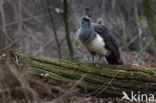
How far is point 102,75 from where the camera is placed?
→ 6.04m

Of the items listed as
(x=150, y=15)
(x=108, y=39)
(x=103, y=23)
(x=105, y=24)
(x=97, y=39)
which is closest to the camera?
(x=97, y=39)

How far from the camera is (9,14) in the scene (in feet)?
52.9

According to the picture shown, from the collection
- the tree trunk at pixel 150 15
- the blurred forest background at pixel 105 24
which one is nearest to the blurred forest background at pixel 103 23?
the blurred forest background at pixel 105 24

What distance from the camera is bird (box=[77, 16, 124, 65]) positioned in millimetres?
6668

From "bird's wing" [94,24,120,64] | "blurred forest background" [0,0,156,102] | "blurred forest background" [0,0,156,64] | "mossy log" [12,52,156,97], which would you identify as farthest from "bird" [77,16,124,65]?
"blurred forest background" [0,0,156,102]

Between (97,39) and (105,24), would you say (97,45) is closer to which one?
(97,39)

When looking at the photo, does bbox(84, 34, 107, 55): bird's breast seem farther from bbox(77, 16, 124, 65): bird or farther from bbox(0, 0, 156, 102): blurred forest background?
bbox(0, 0, 156, 102): blurred forest background

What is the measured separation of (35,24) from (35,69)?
12.0 metres

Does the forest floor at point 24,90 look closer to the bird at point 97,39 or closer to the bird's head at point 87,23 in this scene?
the bird at point 97,39

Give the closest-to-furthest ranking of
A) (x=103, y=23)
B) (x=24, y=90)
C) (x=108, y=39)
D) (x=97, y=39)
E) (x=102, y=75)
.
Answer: (x=24, y=90), (x=102, y=75), (x=97, y=39), (x=108, y=39), (x=103, y=23)

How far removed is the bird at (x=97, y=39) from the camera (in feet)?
21.9

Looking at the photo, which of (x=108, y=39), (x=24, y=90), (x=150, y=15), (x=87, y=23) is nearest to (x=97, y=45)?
(x=108, y=39)

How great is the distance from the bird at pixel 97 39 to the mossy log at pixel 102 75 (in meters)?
0.79

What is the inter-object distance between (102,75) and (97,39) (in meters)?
1.09
